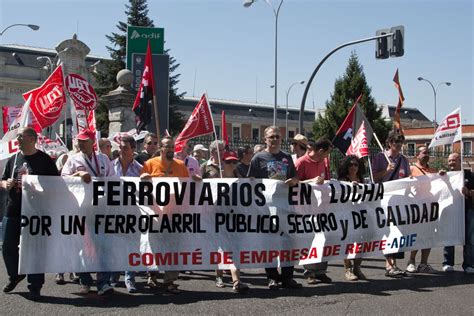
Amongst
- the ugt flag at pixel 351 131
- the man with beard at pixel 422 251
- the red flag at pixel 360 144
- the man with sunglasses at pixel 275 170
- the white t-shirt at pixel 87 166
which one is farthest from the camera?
the ugt flag at pixel 351 131

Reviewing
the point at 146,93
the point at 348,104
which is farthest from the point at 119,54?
the point at 146,93

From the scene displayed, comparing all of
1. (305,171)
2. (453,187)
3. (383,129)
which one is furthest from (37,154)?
(383,129)

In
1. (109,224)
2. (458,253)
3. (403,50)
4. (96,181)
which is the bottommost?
(458,253)

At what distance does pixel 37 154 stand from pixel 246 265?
8.70ft

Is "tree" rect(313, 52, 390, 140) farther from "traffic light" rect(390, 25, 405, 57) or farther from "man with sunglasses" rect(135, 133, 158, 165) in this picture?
"man with sunglasses" rect(135, 133, 158, 165)

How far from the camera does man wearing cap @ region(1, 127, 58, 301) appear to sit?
22.7 ft

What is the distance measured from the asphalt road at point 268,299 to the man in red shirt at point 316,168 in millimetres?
225

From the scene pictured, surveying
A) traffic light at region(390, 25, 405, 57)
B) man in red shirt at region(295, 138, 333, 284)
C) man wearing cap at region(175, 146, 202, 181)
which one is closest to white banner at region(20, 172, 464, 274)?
man in red shirt at region(295, 138, 333, 284)

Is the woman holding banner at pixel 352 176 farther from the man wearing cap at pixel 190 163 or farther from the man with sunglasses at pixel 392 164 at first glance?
the man wearing cap at pixel 190 163

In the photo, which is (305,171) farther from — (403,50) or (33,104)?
(403,50)

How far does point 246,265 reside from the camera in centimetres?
756

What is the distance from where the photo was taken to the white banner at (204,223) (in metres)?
7.06

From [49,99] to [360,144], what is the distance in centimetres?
460

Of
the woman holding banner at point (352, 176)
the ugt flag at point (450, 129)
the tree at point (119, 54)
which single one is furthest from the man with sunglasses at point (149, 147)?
the tree at point (119, 54)
